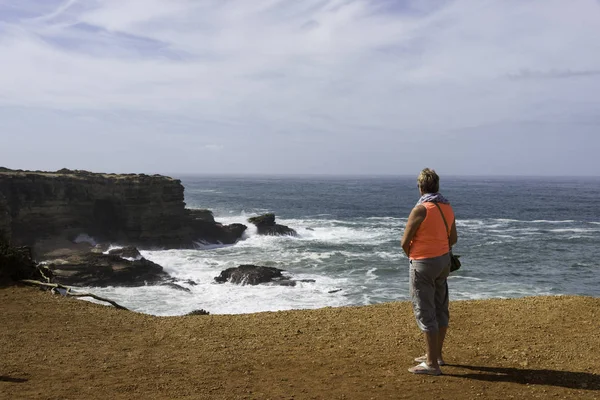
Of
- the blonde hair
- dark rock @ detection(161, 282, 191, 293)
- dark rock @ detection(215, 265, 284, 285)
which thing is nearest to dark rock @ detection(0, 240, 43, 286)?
the blonde hair

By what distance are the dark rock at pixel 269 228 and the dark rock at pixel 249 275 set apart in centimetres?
1959

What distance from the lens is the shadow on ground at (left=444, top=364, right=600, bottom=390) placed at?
5879mm

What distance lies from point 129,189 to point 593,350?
37.2 meters

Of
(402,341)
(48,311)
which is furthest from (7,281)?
(402,341)

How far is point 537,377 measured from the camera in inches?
239

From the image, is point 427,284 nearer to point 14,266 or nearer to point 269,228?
point 14,266

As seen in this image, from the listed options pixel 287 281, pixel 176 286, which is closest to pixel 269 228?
pixel 287 281

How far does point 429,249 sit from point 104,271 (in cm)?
2479

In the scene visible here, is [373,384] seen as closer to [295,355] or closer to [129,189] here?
[295,355]

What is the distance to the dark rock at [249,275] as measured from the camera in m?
26.5

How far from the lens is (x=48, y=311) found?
9461 millimetres

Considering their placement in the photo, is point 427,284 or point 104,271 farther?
point 104,271

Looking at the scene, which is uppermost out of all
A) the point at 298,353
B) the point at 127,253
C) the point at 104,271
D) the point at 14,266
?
the point at 14,266

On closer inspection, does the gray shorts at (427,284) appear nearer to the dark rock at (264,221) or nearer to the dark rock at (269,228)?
the dark rock at (269,228)
